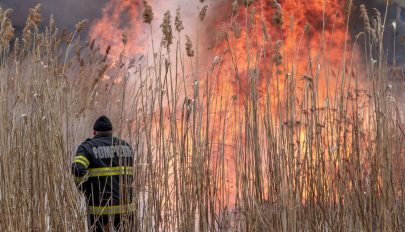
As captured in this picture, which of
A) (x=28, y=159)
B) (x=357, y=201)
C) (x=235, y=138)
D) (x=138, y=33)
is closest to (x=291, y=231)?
(x=357, y=201)

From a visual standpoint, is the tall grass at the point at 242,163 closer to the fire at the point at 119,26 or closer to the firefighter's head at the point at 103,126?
the firefighter's head at the point at 103,126

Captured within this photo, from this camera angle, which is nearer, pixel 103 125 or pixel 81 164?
pixel 81 164

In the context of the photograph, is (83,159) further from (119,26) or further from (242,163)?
(119,26)

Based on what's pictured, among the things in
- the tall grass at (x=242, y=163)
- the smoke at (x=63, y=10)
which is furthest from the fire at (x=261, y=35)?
the tall grass at (x=242, y=163)

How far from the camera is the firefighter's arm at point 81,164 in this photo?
3.56 metres

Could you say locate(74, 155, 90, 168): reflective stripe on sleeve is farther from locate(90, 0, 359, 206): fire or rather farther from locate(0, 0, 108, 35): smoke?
locate(0, 0, 108, 35): smoke

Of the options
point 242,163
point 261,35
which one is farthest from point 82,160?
point 261,35

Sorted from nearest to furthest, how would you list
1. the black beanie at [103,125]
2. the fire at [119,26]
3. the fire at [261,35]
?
the black beanie at [103,125]
the fire at [261,35]
the fire at [119,26]

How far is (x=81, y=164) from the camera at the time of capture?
3.66 meters

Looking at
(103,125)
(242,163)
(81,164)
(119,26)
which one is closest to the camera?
(242,163)

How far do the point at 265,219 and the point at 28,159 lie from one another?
1.06 metres

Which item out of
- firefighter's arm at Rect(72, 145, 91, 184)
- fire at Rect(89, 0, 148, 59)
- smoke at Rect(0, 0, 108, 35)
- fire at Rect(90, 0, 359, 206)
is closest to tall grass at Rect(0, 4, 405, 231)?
firefighter's arm at Rect(72, 145, 91, 184)

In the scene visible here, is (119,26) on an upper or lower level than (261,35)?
upper

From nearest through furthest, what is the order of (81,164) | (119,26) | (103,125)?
1. (81,164)
2. (103,125)
3. (119,26)
